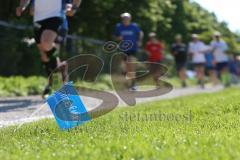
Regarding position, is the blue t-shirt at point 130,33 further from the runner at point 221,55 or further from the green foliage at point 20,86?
the runner at point 221,55

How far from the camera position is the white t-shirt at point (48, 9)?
28.1ft

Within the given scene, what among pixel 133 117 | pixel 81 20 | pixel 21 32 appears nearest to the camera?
pixel 133 117

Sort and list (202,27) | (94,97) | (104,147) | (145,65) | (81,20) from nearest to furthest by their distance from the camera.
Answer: (104,147) < (94,97) < (145,65) < (81,20) < (202,27)

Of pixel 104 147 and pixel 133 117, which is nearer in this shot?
pixel 104 147

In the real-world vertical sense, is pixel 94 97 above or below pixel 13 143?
Answer: below

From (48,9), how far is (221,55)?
1286 centimetres

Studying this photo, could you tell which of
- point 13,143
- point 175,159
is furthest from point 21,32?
point 175,159

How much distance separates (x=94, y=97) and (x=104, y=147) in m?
6.58

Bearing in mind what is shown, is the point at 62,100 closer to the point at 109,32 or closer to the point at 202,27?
the point at 109,32

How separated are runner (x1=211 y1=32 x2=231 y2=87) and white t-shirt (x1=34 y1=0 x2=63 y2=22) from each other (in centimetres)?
1250

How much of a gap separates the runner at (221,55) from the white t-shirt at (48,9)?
12498mm

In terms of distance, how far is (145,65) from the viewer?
67.4 ft

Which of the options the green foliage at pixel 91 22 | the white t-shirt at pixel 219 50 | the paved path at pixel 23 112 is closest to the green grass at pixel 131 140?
the paved path at pixel 23 112

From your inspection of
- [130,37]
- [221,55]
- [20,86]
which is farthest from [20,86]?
[221,55]
